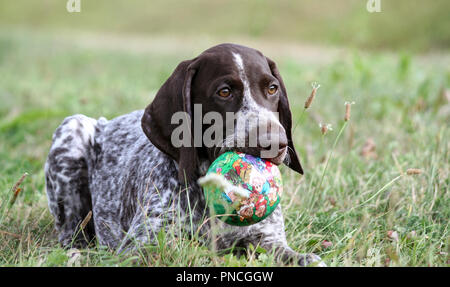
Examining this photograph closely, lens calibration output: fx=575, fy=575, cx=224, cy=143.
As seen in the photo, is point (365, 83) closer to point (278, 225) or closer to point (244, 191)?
point (278, 225)

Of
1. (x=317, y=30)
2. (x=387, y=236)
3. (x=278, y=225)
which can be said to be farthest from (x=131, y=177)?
(x=317, y=30)

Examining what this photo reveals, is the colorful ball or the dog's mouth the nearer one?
the colorful ball

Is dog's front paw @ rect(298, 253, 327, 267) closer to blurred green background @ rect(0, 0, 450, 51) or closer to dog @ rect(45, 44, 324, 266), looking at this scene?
dog @ rect(45, 44, 324, 266)

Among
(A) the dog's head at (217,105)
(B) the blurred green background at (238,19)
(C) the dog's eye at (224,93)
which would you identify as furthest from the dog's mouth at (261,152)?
(B) the blurred green background at (238,19)

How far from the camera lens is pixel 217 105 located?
12.0 feet

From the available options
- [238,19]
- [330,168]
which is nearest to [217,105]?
[330,168]

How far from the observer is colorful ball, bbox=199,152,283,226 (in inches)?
129

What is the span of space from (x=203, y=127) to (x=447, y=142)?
2.86 m

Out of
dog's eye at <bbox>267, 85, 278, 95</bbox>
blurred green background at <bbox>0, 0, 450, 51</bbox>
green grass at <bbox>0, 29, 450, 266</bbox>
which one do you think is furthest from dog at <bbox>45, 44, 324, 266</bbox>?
blurred green background at <bbox>0, 0, 450, 51</bbox>

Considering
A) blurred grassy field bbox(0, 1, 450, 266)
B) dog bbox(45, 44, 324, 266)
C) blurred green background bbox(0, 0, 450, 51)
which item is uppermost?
dog bbox(45, 44, 324, 266)

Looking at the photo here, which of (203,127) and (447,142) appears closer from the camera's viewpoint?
(203,127)
